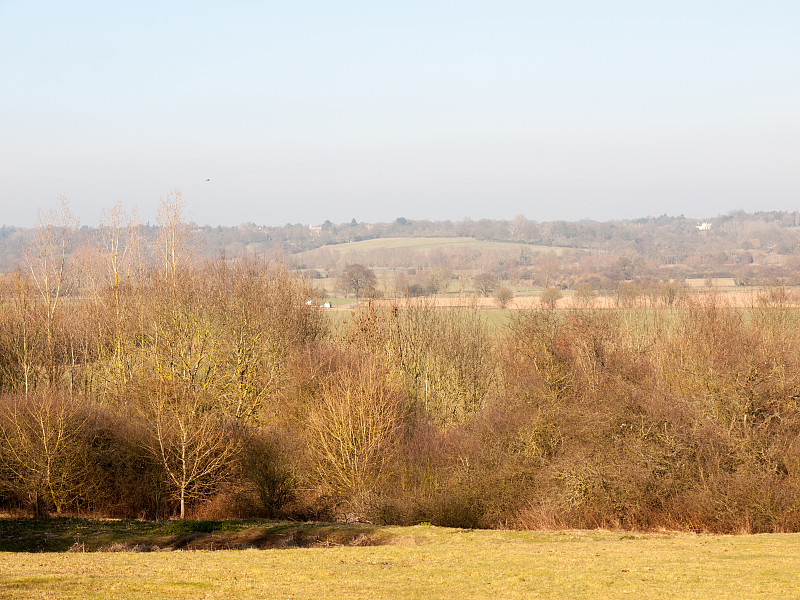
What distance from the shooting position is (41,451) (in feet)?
131

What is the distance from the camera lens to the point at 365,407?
43750 mm

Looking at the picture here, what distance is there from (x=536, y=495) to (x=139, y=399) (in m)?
24.4

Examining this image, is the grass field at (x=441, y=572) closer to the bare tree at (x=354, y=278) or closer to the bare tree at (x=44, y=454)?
the bare tree at (x=44, y=454)

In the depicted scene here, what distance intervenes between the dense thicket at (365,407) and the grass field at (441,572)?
9259 mm

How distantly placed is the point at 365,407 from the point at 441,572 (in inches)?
907

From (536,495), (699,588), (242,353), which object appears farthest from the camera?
(242,353)

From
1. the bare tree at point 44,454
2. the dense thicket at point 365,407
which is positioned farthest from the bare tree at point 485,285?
the bare tree at point 44,454

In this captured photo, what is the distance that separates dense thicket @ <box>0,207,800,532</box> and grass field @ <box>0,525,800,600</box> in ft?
30.4

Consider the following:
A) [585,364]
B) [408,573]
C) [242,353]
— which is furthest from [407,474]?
[408,573]

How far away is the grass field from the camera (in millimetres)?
17750

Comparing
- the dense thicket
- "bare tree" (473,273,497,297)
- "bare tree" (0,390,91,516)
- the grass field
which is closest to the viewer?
the grass field

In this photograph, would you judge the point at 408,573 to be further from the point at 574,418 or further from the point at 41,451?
the point at 41,451

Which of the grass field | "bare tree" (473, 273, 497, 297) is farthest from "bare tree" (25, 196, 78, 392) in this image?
"bare tree" (473, 273, 497, 297)

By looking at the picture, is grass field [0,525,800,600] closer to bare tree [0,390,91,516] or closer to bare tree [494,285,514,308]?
bare tree [0,390,91,516]
